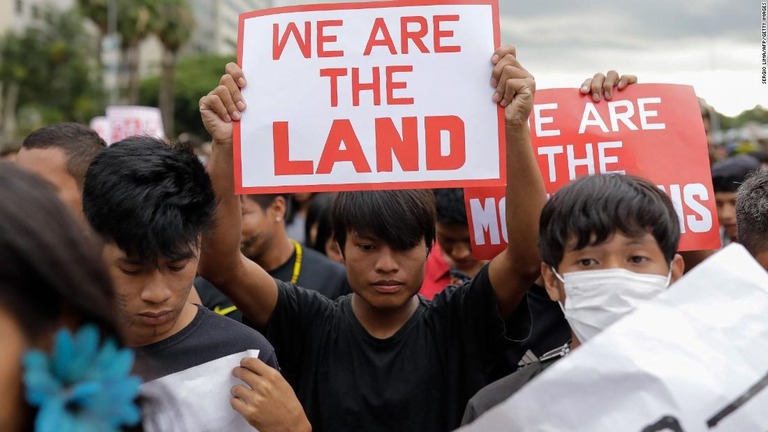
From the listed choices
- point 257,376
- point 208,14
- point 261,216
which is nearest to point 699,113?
point 257,376

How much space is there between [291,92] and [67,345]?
172 centimetres

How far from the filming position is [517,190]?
9.45 ft

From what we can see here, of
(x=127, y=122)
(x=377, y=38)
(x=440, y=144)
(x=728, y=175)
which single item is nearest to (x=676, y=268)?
(x=440, y=144)

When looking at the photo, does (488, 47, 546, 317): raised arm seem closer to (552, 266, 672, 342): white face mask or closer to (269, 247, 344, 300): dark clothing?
(552, 266, 672, 342): white face mask

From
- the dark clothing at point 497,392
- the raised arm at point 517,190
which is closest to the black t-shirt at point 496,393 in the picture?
the dark clothing at point 497,392

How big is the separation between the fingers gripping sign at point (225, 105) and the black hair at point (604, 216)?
41.1 inches

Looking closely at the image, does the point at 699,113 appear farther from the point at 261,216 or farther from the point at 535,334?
the point at 261,216

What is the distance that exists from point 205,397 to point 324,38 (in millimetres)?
1260

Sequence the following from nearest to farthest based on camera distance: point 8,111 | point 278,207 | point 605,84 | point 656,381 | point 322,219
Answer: point 656,381, point 605,84, point 278,207, point 322,219, point 8,111

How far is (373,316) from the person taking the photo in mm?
3152

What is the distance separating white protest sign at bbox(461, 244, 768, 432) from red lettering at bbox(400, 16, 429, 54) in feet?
4.31

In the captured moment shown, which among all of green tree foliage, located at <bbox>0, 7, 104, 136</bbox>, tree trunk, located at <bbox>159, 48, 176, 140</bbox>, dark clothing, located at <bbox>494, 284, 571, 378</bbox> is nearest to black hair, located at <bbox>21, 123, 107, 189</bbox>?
dark clothing, located at <bbox>494, 284, 571, 378</bbox>

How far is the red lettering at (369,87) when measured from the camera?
9.72 ft

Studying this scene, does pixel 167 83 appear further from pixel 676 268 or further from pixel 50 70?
pixel 676 268
